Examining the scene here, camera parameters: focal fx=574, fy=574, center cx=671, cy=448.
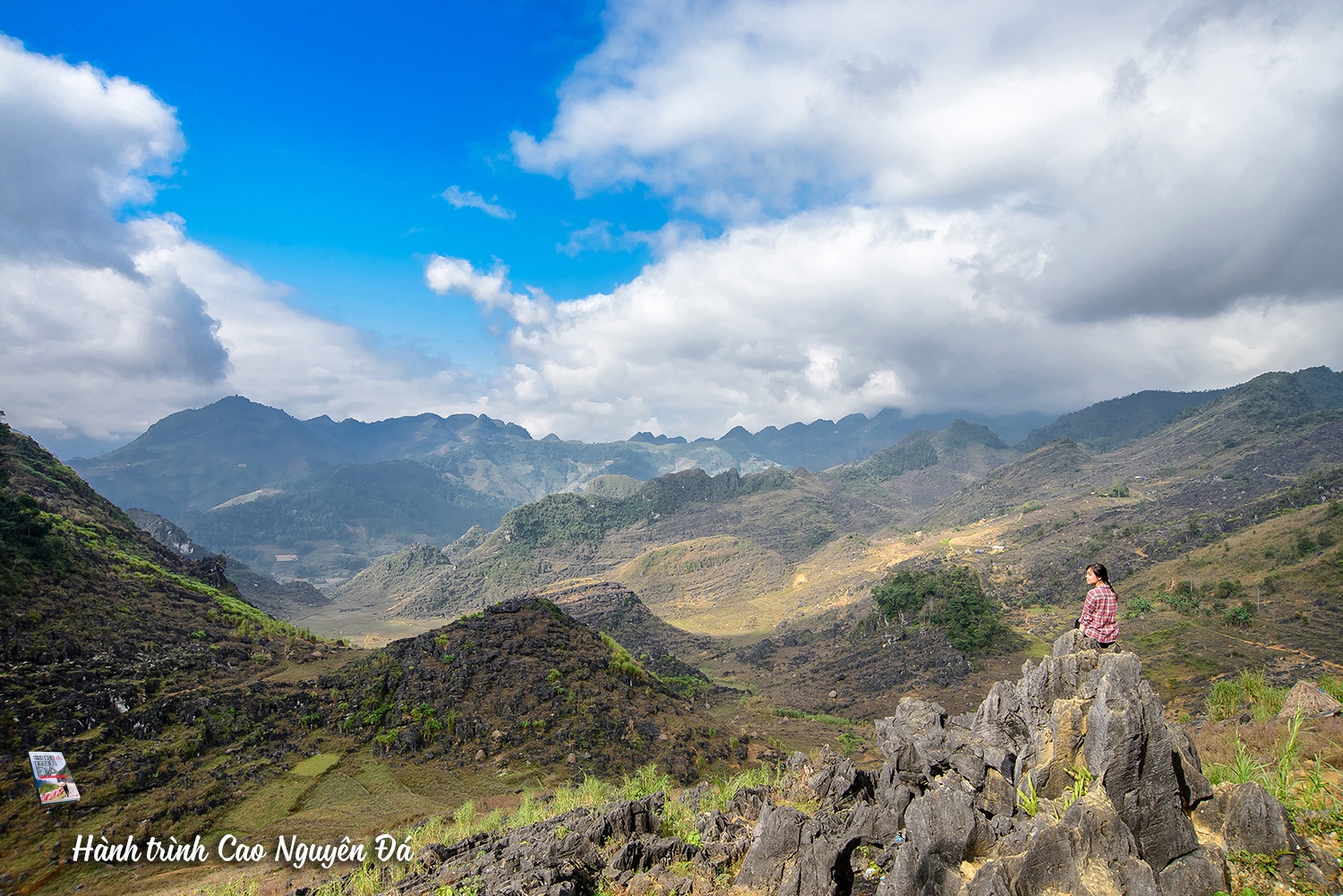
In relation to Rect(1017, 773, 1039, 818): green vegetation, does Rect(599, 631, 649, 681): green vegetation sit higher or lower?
lower

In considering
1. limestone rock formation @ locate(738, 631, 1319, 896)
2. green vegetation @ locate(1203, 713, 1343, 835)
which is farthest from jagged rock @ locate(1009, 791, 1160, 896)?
green vegetation @ locate(1203, 713, 1343, 835)

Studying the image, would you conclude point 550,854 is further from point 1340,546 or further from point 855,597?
point 855,597

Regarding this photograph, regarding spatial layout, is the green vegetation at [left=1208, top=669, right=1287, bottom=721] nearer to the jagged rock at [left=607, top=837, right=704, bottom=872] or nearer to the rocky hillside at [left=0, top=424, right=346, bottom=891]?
the jagged rock at [left=607, top=837, right=704, bottom=872]

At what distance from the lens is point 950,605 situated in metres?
64.2

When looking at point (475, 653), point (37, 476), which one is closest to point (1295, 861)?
point (475, 653)

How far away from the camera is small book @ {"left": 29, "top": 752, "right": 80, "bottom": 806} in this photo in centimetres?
2419

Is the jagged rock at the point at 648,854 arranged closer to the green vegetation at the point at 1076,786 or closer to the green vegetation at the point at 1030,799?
the green vegetation at the point at 1030,799

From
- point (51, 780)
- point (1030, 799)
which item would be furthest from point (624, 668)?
point (1030, 799)

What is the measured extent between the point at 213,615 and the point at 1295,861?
6210 cm

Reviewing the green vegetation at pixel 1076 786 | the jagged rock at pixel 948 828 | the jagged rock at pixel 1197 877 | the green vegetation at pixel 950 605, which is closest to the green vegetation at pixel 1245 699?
the green vegetation at pixel 1076 786

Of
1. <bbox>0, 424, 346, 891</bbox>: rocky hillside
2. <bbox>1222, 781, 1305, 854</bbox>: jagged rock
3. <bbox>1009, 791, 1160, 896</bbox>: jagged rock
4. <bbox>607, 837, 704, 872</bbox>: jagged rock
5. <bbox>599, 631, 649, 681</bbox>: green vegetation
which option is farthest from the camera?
<bbox>599, 631, 649, 681</bbox>: green vegetation

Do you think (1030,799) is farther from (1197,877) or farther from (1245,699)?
(1245,699)

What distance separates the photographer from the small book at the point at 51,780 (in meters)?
24.2

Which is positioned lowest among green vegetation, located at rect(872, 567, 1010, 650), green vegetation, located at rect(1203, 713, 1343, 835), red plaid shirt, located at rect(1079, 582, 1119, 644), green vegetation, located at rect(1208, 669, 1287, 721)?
green vegetation, located at rect(872, 567, 1010, 650)
